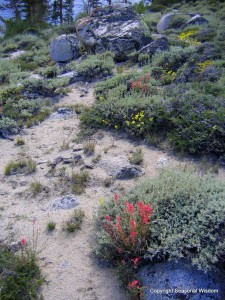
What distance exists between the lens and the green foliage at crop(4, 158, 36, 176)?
6.69 m

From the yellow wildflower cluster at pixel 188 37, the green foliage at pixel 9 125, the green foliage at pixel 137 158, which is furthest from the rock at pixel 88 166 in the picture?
the yellow wildflower cluster at pixel 188 37

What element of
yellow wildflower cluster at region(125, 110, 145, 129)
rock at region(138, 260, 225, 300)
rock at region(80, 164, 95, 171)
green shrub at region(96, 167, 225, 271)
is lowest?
rock at region(80, 164, 95, 171)

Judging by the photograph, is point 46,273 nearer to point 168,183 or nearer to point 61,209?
point 61,209

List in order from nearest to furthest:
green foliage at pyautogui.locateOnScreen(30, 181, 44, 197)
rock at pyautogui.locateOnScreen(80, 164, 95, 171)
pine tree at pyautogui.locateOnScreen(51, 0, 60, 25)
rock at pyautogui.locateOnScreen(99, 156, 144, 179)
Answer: green foliage at pyautogui.locateOnScreen(30, 181, 44, 197) → rock at pyautogui.locateOnScreen(99, 156, 144, 179) → rock at pyautogui.locateOnScreen(80, 164, 95, 171) → pine tree at pyautogui.locateOnScreen(51, 0, 60, 25)

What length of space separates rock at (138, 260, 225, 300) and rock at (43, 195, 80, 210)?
2.11 meters

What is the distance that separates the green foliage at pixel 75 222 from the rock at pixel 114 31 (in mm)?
11524

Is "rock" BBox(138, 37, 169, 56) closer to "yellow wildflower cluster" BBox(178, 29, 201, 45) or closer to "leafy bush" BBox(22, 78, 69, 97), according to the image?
"yellow wildflower cluster" BBox(178, 29, 201, 45)

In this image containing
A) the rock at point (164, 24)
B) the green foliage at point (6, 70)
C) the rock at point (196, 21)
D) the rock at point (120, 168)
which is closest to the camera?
the rock at point (120, 168)

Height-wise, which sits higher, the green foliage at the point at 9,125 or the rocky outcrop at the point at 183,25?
the rocky outcrop at the point at 183,25

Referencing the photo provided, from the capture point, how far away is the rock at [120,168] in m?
6.20

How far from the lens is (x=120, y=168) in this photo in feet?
20.7

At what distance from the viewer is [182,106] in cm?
791

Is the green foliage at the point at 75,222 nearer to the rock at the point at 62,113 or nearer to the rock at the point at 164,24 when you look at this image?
A: the rock at the point at 62,113

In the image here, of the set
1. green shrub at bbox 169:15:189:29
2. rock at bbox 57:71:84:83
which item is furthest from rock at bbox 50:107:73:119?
green shrub at bbox 169:15:189:29
